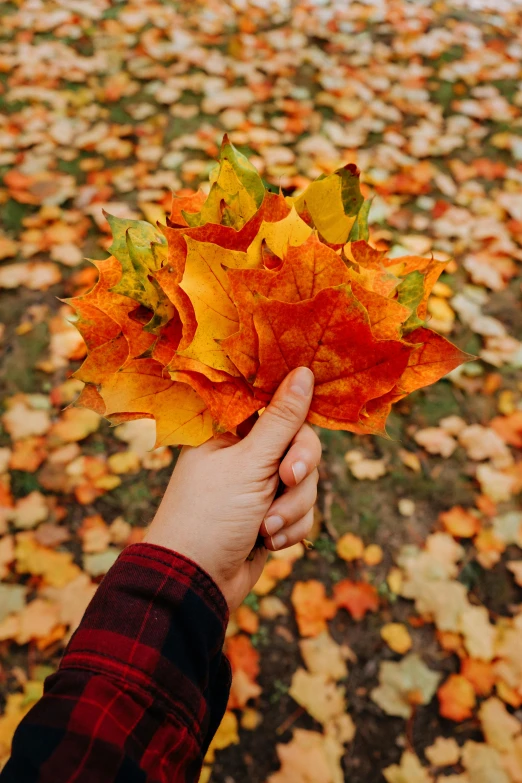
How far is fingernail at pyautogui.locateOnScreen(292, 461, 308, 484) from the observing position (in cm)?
112

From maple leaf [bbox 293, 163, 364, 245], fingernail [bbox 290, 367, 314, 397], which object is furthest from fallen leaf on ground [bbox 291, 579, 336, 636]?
maple leaf [bbox 293, 163, 364, 245]

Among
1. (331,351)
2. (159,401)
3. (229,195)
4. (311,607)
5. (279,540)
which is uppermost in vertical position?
(229,195)

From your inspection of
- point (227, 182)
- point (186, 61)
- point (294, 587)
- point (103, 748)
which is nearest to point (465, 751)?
point (294, 587)

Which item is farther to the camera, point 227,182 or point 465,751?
point 465,751

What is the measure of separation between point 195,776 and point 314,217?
1061mm

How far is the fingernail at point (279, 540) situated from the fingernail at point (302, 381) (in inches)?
17.0

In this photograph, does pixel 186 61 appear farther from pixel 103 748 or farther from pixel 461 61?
pixel 103 748

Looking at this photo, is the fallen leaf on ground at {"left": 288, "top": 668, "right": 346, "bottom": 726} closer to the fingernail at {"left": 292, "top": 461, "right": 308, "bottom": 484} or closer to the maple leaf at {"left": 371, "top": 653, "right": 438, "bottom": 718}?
the maple leaf at {"left": 371, "top": 653, "right": 438, "bottom": 718}

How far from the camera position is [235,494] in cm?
116

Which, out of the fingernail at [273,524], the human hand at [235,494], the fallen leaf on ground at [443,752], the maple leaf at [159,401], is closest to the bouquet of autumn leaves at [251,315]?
the maple leaf at [159,401]

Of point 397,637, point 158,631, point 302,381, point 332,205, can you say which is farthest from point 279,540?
point 397,637

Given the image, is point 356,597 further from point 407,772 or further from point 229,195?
point 229,195

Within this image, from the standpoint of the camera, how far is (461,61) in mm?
3758

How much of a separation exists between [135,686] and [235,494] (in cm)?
40
